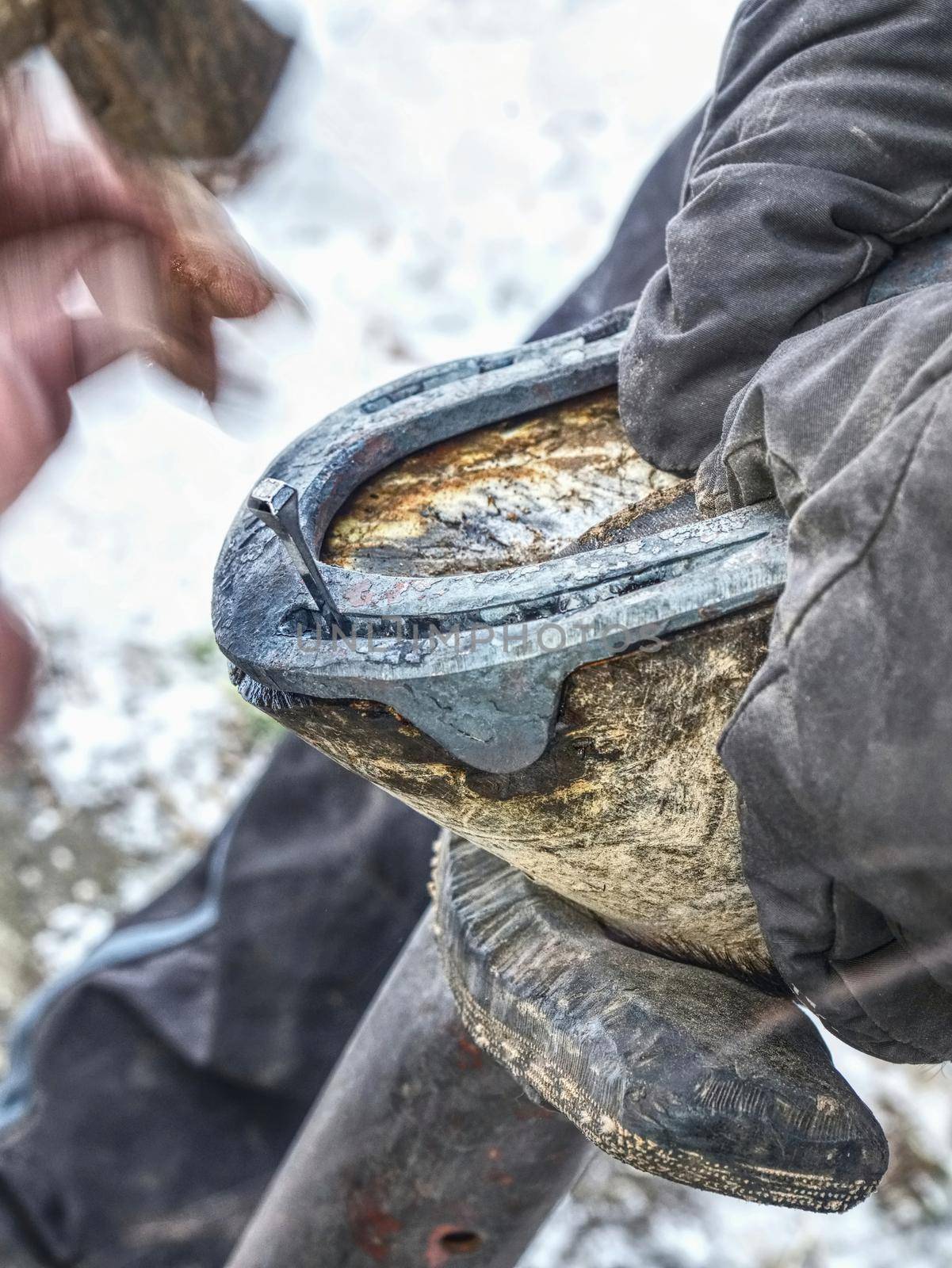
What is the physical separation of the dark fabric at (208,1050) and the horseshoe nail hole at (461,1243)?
0.53 meters

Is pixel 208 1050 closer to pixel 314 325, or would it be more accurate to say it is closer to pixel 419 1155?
pixel 419 1155

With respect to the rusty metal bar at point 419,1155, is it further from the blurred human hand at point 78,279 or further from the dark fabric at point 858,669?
the blurred human hand at point 78,279

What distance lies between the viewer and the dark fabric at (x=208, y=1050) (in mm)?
1504

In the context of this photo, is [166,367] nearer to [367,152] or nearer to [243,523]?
[243,523]

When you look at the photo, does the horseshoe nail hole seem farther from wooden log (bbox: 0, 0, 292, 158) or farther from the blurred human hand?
wooden log (bbox: 0, 0, 292, 158)

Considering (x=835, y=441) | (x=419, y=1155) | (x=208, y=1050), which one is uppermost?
(x=835, y=441)

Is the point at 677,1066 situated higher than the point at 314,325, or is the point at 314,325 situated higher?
the point at 677,1066

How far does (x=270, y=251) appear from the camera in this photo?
2648 millimetres

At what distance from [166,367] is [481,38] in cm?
245

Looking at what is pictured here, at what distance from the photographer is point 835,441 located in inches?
20.3

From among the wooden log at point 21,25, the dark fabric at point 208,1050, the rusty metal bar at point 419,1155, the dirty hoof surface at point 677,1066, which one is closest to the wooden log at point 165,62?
the wooden log at point 21,25

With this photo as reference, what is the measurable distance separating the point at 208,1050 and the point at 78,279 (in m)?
1.17

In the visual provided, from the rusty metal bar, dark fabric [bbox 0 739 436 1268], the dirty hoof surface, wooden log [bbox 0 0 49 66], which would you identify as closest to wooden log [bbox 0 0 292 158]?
wooden log [bbox 0 0 49 66]

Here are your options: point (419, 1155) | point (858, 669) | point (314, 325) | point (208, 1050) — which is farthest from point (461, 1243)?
point (314, 325)
